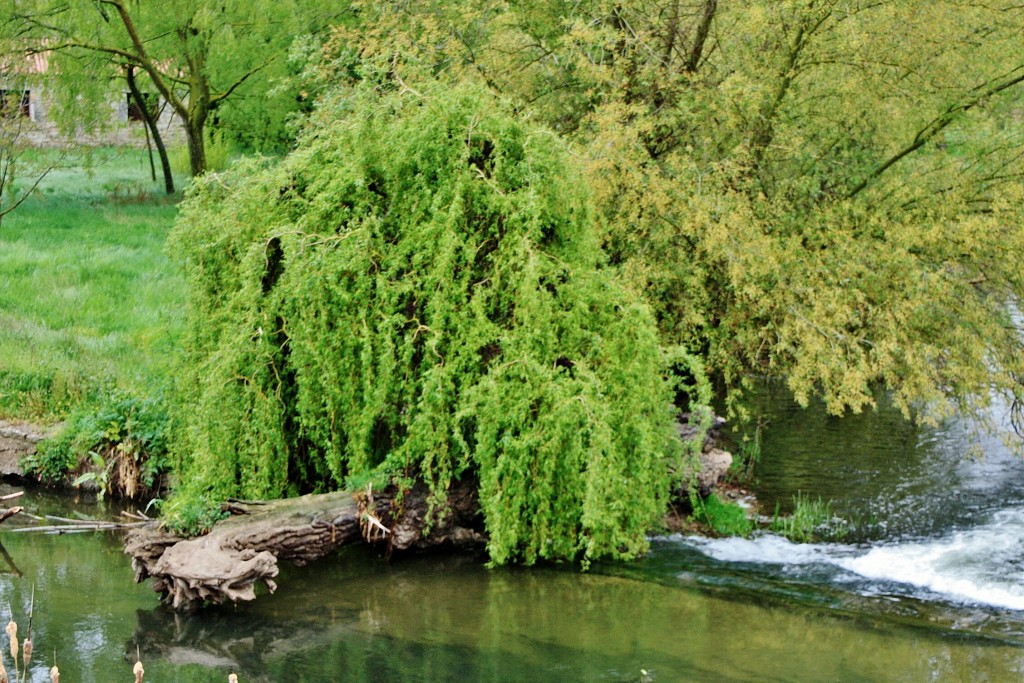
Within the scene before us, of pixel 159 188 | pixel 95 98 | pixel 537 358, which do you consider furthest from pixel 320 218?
pixel 159 188

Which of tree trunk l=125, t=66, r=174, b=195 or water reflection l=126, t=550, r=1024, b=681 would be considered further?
tree trunk l=125, t=66, r=174, b=195

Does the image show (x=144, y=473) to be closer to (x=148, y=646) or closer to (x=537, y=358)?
(x=148, y=646)

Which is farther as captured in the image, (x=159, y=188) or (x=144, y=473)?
(x=159, y=188)

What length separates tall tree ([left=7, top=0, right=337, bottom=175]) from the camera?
19609mm

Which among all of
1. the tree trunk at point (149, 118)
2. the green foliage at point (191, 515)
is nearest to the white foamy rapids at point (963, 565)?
the green foliage at point (191, 515)

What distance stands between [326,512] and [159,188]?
65.1 feet

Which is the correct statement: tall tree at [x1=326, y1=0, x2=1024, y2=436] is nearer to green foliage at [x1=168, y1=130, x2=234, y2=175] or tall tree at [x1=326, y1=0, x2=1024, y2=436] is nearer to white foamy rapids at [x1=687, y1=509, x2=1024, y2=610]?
white foamy rapids at [x1=687, y1=509, x2=1024, y2=610]

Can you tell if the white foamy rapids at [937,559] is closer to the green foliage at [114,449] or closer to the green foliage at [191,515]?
the green foliage at [191,515]

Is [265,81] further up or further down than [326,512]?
further up

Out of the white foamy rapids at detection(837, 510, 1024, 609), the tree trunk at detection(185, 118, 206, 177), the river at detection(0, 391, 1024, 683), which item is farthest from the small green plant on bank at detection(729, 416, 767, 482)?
the tree trunk at detection(185, 118, 206, 177)

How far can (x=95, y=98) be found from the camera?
68.7ft

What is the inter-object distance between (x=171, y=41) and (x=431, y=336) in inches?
576

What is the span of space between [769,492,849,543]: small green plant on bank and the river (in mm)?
185

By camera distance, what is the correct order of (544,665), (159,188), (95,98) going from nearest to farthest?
1. (544,665)
2. (95,98)
3. (159,188)
